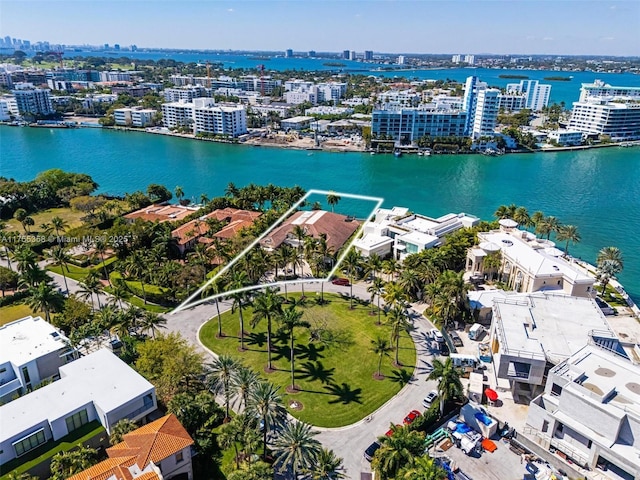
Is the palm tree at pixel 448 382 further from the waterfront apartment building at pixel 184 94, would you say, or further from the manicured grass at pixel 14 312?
the waterfront apartment building at pixel 184 94

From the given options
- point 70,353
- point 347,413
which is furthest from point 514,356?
point 70,353

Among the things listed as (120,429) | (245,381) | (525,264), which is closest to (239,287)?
(245,381)

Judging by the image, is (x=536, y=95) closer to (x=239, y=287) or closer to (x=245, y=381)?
(x=239, y=287)

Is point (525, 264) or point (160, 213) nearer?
point (525, 264)

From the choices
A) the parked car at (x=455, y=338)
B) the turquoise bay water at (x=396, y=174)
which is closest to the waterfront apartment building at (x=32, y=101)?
the turquoise bay water at (x=396, y=174)

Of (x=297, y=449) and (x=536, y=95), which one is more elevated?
(x=536, y=95)

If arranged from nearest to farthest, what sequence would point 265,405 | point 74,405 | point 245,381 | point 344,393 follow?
point 265,405 < point 245,381 < point 74,405 < point 344,393

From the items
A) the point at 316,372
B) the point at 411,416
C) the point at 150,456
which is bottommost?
the point at 316,372
